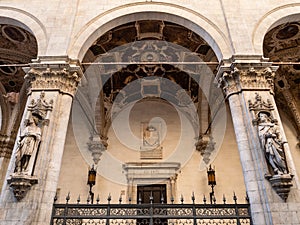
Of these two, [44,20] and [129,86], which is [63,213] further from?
[129,86]

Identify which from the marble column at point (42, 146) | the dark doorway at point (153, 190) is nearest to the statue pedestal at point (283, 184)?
the marble column at point (42, 146)

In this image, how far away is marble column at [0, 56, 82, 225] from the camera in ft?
15.1

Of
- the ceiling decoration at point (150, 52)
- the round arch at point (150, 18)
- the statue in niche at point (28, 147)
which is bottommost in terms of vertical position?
the statue in niche at point (28, 147)

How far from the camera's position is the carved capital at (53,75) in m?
5.79

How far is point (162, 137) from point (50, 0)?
247 inches

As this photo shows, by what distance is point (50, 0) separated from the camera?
7352mm

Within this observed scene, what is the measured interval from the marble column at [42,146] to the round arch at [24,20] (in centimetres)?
105

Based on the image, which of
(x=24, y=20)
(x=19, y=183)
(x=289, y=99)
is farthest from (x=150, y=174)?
(x=24, y=20)

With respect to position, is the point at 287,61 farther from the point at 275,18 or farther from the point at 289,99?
the point at 275,18

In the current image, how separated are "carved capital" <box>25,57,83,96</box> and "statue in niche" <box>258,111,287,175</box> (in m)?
4.08

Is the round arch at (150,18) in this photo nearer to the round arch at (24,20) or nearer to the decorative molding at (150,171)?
the round arch at (24,20)

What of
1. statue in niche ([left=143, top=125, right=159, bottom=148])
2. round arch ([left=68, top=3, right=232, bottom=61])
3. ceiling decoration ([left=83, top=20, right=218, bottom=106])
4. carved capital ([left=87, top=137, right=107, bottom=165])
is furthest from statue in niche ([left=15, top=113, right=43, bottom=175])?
statue in niche ([left=143, top=125, right=159, bottom=148])

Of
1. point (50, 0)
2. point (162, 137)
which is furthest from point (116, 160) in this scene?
point (50, 0)

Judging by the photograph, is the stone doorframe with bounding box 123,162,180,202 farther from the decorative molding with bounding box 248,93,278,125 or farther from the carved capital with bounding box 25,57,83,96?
the decorative molding with bounding box 248,93,278,125
